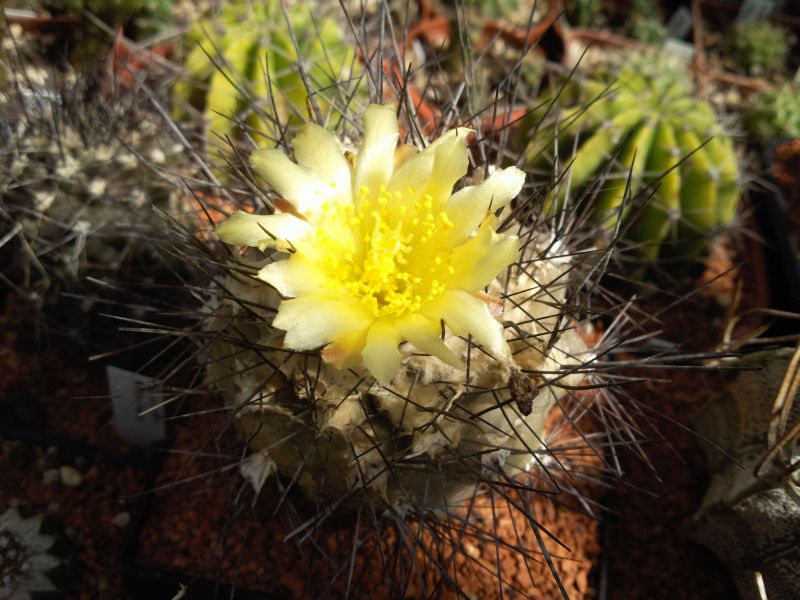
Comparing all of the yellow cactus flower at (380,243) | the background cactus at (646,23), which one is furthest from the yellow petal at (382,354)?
the background cactus at (646,23)

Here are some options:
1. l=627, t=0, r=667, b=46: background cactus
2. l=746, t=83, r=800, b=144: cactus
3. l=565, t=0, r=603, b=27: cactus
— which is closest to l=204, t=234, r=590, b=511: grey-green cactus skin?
l=746, t=83, r=800, b=144: cactus

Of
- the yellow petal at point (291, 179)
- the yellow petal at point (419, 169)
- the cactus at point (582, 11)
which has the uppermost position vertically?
the cactus at point (582, 11)

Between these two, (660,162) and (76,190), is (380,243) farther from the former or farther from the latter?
(660,162)

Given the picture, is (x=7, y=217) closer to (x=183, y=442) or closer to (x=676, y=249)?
(x=183, y=442)

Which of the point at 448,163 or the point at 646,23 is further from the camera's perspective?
the point at 646,23

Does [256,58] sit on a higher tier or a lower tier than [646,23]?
lower

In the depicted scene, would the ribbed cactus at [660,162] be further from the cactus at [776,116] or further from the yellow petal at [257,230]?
the yellow petal at [257,230]

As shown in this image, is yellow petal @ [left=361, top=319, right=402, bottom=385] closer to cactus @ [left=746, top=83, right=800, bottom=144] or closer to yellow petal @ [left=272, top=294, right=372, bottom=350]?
yellow petal @ [left=272, top=294, right=372, bottom=350]

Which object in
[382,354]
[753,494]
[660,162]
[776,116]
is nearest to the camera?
[382,354]

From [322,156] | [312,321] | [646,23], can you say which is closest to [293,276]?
[312,321]
